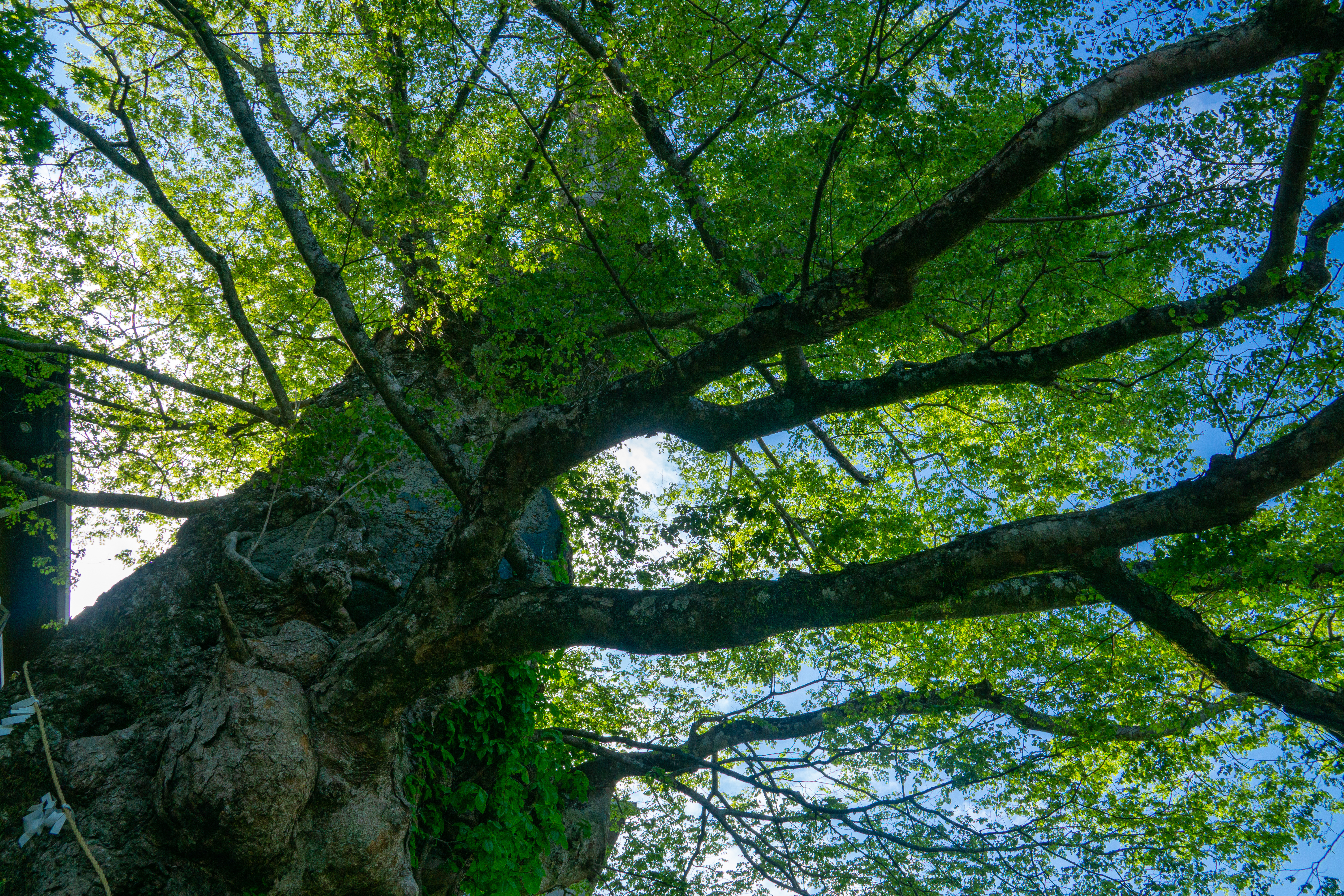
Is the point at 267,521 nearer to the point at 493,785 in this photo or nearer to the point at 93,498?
the point at 93,498

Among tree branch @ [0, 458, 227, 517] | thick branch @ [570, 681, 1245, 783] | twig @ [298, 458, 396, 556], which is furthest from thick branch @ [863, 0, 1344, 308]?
tree branch @ [0, 458, 227, 517]

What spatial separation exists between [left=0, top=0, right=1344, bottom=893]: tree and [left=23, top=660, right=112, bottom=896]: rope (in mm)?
63

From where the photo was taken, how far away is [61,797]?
10.2ft

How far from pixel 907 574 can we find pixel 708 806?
214 centimetres

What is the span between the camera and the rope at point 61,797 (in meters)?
2.95

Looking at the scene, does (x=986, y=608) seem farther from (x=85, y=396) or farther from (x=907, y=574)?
(x=85, y=396)

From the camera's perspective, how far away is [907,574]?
3352 millimetres

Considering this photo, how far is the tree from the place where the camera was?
3.40 m

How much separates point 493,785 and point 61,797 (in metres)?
2.22

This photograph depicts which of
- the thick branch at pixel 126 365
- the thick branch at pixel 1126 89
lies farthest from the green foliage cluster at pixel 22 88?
the thick branch at pixel 1126 89

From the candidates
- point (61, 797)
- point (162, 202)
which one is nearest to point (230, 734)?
point (61, 797)

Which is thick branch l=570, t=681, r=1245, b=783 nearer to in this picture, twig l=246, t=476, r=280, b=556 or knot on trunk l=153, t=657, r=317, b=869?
knot on trunk l=153, t=657, r=317, b=869

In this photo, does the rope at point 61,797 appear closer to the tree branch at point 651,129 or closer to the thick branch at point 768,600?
the thick branch at point 768,600

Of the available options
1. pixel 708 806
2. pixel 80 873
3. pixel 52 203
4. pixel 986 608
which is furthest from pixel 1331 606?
pixel 52 203
